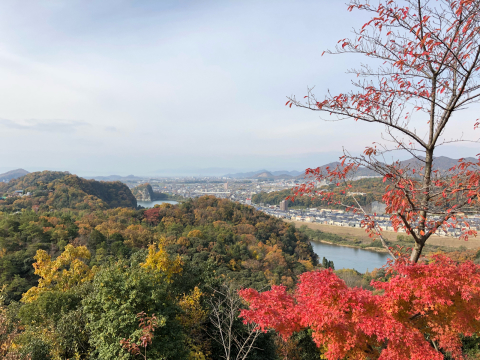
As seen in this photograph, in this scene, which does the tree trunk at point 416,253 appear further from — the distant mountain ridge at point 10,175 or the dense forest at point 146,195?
the distant mountain ridge at point 10,175

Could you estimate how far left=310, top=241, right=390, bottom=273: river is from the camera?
74.7ft

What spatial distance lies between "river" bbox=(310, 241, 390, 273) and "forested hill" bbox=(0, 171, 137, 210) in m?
26.1

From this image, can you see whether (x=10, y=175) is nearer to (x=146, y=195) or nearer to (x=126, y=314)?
(x=146, y=195)

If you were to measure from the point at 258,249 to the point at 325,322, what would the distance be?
1727 centimetres

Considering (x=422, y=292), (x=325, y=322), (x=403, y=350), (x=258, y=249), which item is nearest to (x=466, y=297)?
(x=422, y=292)

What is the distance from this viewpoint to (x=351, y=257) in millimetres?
25781

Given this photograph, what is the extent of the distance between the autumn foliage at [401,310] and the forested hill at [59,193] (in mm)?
30559

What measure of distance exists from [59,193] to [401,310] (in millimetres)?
37239

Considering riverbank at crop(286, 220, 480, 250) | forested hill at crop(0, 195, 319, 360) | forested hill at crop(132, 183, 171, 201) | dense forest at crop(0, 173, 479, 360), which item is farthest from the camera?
forested hill at crop(132, 183, 171, 201)

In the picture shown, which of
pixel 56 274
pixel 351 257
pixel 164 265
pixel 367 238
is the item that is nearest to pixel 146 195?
pixel 367 238

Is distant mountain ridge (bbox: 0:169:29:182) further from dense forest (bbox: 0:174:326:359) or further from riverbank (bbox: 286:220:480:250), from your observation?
riverbank (bbox: 286:220:480:250)

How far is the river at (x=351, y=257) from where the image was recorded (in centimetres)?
2277

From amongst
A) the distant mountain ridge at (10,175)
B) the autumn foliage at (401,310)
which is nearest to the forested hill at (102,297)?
the autumn foliage at (401,310)

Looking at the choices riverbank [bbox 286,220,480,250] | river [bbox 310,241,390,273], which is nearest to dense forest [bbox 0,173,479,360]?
river [bbox 310,241,390,273]
